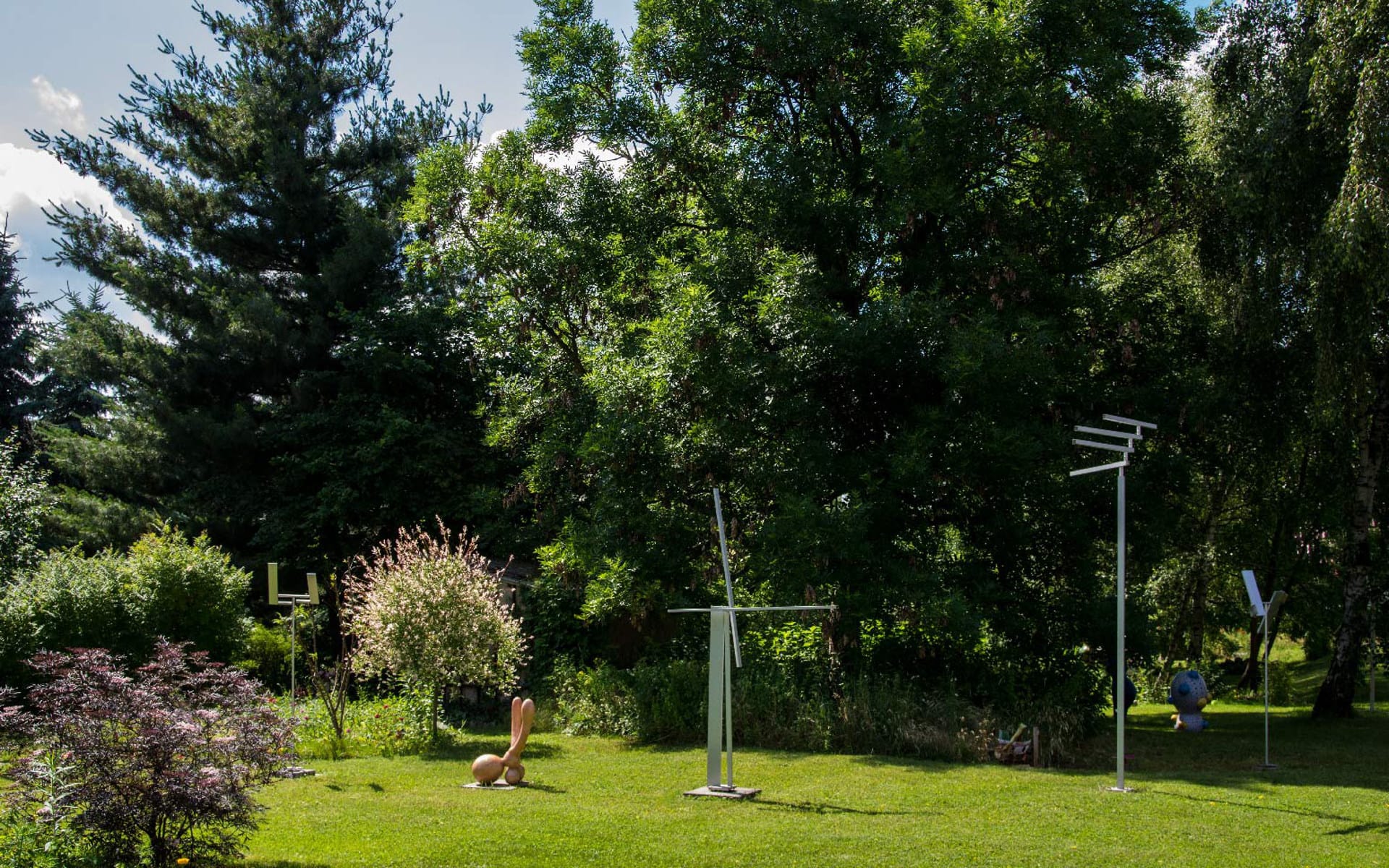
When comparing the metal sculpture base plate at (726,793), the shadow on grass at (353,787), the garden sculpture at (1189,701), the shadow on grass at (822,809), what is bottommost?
the garden sculpture at (1189,701)

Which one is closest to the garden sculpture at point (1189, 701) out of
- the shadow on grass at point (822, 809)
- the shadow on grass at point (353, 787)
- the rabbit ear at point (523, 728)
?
the shadow on grass at point (822, 809)

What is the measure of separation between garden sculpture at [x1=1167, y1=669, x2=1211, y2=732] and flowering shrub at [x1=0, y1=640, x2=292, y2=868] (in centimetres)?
1450

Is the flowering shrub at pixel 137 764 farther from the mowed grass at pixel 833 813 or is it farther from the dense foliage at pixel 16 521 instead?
the dense foliage at pixel 16 521

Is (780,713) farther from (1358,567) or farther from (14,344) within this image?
(14,344)

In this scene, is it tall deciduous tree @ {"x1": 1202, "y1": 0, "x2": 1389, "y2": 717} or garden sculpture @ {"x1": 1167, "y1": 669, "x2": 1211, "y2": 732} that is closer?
tall deciduous tree @ {"x1": 1202, "y1": 0, "x2": 1389, "y2": 717}

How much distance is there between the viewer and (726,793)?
34.1 feet

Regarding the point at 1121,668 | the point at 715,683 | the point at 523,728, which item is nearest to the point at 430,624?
the point at 523,728

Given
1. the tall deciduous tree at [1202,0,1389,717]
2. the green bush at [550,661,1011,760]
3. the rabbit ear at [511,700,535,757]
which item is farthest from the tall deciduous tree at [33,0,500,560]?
the tall deciduous tree at [1202,0,1389,717]

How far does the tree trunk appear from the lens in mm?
16672

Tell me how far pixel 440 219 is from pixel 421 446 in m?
5.47

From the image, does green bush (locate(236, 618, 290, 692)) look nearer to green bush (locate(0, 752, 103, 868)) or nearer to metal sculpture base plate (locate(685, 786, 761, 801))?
metal sculpture base plate (locate(685, 786, 761, 801))

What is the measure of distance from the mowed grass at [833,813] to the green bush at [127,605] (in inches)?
233

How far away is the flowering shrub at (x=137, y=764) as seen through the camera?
262 inches

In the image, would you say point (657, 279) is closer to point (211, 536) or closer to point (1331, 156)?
point (1331, 156)
